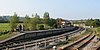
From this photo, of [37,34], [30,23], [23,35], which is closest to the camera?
[23,35]

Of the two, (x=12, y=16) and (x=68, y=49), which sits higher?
(x=12, y=16)

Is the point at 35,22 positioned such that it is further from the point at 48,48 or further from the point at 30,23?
the point at 48,48

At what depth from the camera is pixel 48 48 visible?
2759 cm

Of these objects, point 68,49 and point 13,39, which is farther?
point 13,39

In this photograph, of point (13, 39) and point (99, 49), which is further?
point (13, 39)

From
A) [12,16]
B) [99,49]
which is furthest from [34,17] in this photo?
[99,49]

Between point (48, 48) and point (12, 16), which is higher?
point (12, 16)

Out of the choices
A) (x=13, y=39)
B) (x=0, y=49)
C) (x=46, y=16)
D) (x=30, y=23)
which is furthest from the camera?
(x=46, y=16)

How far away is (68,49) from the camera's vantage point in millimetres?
28406

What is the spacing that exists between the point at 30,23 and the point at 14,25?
9.00m

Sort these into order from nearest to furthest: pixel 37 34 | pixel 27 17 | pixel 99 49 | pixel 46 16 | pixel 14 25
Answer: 1. pixel 99 49
2. pixel 37 34
3. pixel 14 25
4. pixel 27 17
5. pixel 46 16

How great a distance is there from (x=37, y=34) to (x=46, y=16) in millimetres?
41762

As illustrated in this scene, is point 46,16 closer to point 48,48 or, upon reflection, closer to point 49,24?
point 49,24

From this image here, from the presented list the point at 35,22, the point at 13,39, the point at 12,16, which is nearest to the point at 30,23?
the point at 35,22
